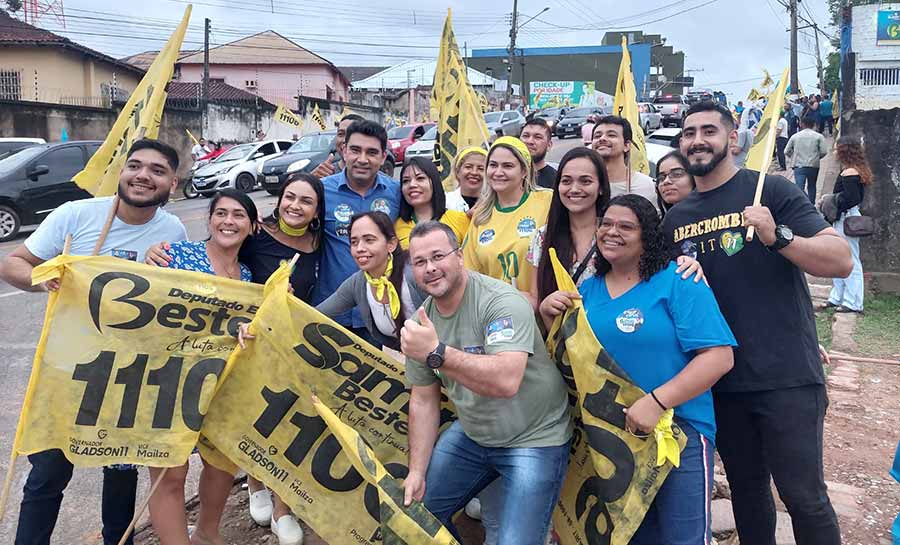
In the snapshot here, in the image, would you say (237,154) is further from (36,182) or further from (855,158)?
(855,158)

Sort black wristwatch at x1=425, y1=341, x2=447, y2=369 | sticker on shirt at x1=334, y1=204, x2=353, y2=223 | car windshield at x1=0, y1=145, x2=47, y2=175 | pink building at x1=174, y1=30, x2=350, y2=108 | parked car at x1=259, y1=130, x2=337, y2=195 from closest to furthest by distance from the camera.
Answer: black wristwatch at x1=425, y1=341, x2=447, y2=369 < sticker on shirt at x1=334, y1=204, x2=353, y2=223 < car windshield at x1=0, y1=145, x2=47, y2=175 < parked car at x1=259, y1=130, x2=337, y2=195 < pink building at x1=174, y1=30, x2=350, y2=108

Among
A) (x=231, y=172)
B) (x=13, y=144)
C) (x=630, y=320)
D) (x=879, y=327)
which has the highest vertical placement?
(x=13, y=144)

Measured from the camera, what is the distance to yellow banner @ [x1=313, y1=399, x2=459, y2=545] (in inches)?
112

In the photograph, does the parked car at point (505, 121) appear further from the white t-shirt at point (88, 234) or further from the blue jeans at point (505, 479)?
the blue jeans at point (505, 479)

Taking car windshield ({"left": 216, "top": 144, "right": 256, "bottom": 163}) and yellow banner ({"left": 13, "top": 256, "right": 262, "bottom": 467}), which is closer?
yellow banner ({"left": 13, "top": 256, "right": 262, "bottom": 467})

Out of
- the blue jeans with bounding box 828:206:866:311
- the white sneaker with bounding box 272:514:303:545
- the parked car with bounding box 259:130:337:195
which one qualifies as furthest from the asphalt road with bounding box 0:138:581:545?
the parked car with bounding box 259:130:337:195

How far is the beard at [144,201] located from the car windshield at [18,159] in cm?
1184

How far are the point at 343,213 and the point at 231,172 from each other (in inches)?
675

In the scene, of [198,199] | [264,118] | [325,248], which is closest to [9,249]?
[198,199]

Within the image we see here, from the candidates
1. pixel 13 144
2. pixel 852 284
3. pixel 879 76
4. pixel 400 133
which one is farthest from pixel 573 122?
pixel 852 284

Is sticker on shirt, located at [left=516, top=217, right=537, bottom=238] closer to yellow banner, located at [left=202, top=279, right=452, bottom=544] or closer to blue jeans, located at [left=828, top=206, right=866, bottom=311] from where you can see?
yellow banner, located at [left=202, top=279, right=452, bottom=544]

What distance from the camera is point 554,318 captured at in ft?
10.5

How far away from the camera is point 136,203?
11.6 ft

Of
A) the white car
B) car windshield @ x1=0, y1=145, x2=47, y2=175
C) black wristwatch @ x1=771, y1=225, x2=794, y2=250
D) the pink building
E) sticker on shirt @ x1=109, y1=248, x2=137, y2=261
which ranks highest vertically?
the pink building
